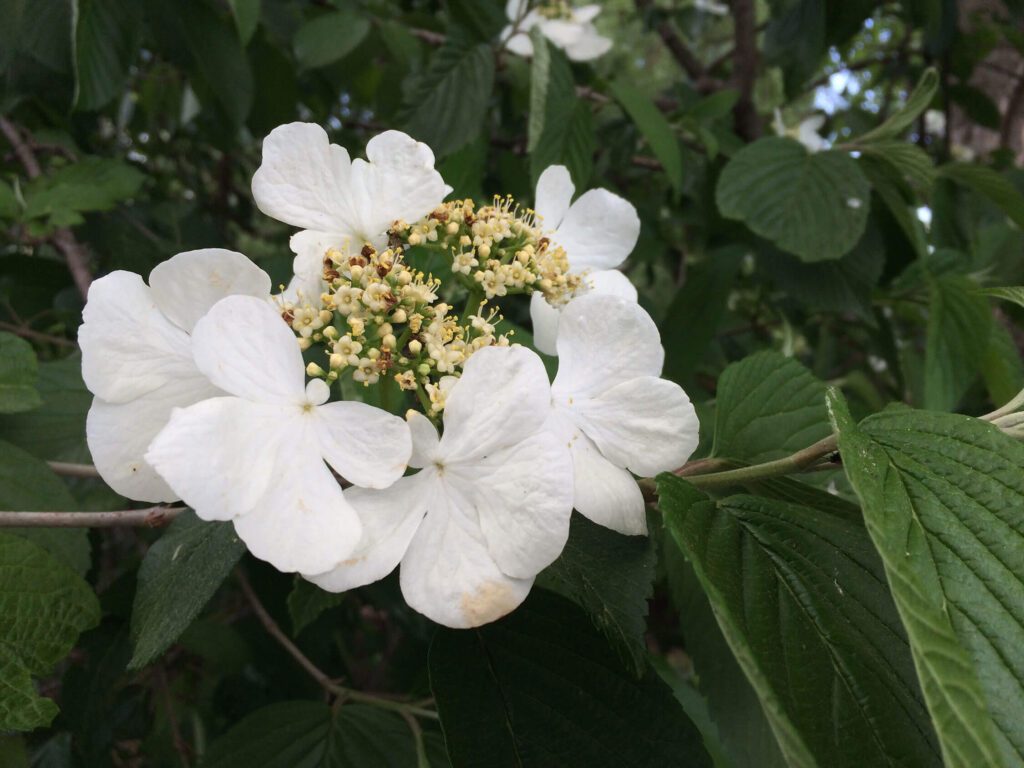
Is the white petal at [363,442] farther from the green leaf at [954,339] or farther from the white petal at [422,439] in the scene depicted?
the green leaf at [954,339]

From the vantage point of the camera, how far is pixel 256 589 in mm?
1088

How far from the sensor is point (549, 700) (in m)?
0.58

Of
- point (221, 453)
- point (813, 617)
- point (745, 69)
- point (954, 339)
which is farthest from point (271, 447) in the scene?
point (745, 69)

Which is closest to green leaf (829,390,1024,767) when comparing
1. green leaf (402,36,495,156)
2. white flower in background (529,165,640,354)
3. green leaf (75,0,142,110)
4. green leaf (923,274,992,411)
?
white flower in background (529,165,640,354)

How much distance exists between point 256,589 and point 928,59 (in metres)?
2.06

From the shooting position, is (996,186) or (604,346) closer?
(604,346)

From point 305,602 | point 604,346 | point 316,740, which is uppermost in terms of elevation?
point 604,346

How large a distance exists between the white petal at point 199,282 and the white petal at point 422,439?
16 centimetres

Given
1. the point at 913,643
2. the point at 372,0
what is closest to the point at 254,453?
the point at 913,643

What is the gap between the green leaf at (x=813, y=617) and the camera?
1.40 ft

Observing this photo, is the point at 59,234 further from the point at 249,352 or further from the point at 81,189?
the point at 249,352

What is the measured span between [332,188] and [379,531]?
0.29 metres

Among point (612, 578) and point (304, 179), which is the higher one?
point (304, 179)

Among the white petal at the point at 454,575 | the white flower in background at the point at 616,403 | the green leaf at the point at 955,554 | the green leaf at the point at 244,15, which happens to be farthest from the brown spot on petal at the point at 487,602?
the green leaf at the point at 244,15
